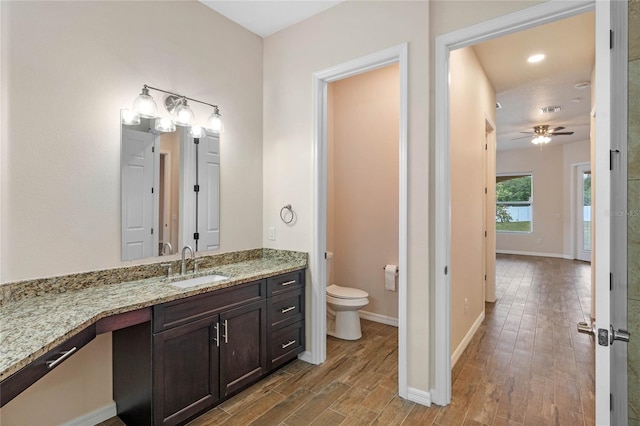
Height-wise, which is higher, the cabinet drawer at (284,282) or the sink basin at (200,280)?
the sink basin at (200,280)

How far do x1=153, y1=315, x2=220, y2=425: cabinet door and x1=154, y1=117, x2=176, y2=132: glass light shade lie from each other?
52.5 inches

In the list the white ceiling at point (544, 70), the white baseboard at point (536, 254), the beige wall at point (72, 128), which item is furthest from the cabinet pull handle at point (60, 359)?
the white baseboard at point (536, 254)

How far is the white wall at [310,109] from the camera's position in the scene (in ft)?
6.89

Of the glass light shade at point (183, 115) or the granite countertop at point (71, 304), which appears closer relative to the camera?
the granite countertop at point (71, 304)

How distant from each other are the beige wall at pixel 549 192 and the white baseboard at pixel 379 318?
271 inches

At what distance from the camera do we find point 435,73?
210cm

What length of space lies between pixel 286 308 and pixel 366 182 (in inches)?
70.1

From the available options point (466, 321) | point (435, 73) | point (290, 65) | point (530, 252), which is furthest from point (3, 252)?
point (530, 252)

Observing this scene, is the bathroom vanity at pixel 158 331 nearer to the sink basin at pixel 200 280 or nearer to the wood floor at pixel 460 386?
the sink basin at pixel 200 280

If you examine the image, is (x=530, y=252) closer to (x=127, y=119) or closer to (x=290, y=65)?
(x=290, y=65)

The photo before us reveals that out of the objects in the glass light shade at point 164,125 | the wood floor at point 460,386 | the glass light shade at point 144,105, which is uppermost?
the glass light shade at point 144,105

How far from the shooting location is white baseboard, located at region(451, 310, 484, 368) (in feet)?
8.74

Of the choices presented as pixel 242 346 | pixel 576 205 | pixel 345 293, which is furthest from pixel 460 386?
pixel 576 205

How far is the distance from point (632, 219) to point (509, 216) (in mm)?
8677
